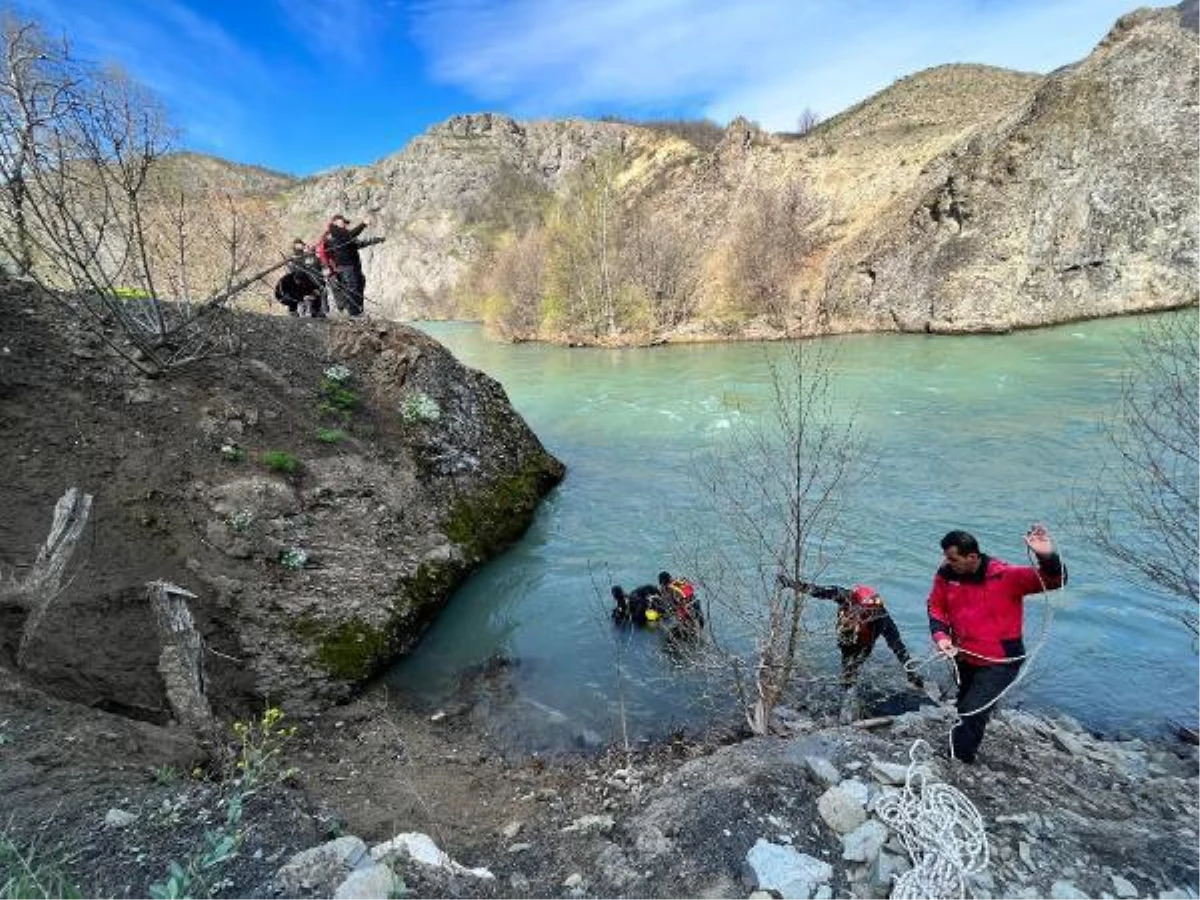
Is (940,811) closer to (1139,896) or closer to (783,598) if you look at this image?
(1139,896)

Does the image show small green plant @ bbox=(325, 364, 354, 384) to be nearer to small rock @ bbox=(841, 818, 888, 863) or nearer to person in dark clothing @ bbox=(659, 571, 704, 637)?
person in dark clothing @ bbox=(659, 571, 704, 637)

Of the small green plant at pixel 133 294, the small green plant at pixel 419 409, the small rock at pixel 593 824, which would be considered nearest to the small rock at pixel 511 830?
the small rock at pixel 593 824

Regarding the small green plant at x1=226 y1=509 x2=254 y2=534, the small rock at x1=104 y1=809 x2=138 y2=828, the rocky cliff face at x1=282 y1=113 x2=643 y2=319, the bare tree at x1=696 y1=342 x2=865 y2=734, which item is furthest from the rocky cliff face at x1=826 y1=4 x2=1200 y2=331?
the rocky cliff face at x1=282 y1=113 x2=643 y2=319

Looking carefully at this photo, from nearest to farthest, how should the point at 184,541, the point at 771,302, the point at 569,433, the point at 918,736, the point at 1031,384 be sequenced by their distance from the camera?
1. the point at 918,736
2. the point at 184,541
3. the point at 569,433
4. the point at 1031,384
5. the point at 771,302

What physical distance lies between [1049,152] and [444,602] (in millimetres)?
39068

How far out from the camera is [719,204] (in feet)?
174

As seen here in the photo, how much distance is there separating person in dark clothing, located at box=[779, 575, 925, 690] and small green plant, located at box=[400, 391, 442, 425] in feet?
23.9

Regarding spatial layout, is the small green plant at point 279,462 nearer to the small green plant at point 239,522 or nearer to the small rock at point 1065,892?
the small green plant at point 239,522

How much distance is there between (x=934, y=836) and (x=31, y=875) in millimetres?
4230

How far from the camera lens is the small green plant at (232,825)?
2.36 m

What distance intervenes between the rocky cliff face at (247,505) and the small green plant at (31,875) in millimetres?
2998

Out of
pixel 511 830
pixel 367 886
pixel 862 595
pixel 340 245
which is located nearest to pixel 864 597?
pixel 862 595

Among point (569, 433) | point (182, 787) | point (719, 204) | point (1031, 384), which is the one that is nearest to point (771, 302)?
point (719, 204)

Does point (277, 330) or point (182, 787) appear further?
point (277, 330)
